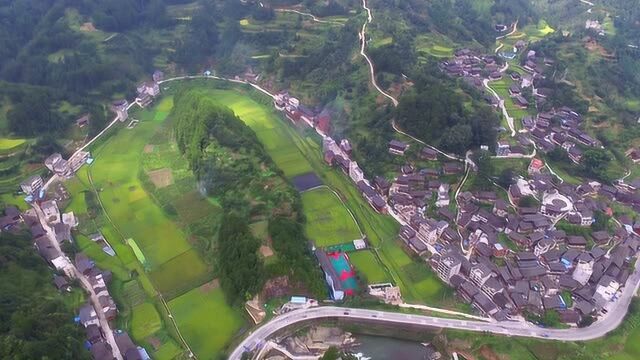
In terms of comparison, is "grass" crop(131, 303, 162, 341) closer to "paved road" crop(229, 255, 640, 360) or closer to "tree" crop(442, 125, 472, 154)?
"paved road" crop(229, 255, 640, 360)

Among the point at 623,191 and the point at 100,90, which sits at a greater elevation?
the point at 623,191

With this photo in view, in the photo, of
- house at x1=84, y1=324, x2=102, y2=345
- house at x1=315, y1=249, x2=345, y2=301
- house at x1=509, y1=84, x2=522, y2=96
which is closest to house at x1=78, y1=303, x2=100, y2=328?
house at x1=84, y1=324, x2=102, y2=345

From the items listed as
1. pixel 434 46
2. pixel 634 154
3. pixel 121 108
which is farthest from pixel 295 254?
pixel 434 46

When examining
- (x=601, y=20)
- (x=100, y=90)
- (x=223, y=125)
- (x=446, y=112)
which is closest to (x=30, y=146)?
(x=100, y=90)

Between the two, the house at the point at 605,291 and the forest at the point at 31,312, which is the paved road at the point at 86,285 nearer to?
the forest at the point at 31,312

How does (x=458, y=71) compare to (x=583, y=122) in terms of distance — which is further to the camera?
(x=458, y=71)

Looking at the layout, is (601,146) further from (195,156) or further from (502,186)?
(195,156)

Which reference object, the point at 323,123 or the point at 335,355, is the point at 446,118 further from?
the point at 335,355
